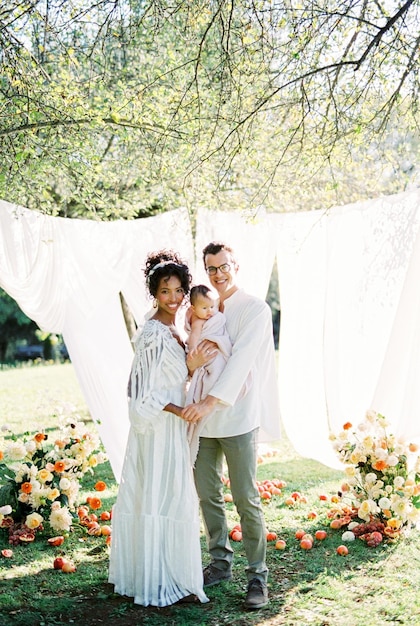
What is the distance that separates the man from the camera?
3.25m

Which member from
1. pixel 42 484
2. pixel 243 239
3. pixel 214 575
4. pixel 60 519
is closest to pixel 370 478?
pixel 214 575

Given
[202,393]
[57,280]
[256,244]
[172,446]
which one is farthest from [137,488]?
[256,244]

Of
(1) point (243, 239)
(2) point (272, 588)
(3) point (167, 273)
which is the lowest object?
(2) point (272, 588)

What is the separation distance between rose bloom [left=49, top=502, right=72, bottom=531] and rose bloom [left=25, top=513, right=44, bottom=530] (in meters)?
0.08

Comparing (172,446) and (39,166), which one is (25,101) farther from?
(172,446)

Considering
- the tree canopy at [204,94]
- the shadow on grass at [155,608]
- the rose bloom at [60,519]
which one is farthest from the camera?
the rose bloom at [60,519]

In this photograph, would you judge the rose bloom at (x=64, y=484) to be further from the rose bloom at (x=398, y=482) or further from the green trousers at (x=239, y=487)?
the rose bloom at (x=398, y=482)

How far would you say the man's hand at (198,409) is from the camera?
3199mm

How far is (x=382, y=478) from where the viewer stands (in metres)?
4.25

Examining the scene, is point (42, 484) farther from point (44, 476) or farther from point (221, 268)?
point (221, 268)

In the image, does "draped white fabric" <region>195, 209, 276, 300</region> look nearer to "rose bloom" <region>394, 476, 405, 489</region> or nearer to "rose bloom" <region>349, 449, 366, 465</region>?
"rose bloom" <region>349, 449, 366, 465</region>

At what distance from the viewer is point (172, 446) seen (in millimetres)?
3277

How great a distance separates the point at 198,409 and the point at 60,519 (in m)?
1.52

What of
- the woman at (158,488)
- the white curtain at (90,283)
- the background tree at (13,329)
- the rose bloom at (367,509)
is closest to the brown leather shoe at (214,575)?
the woman at (158,488)
